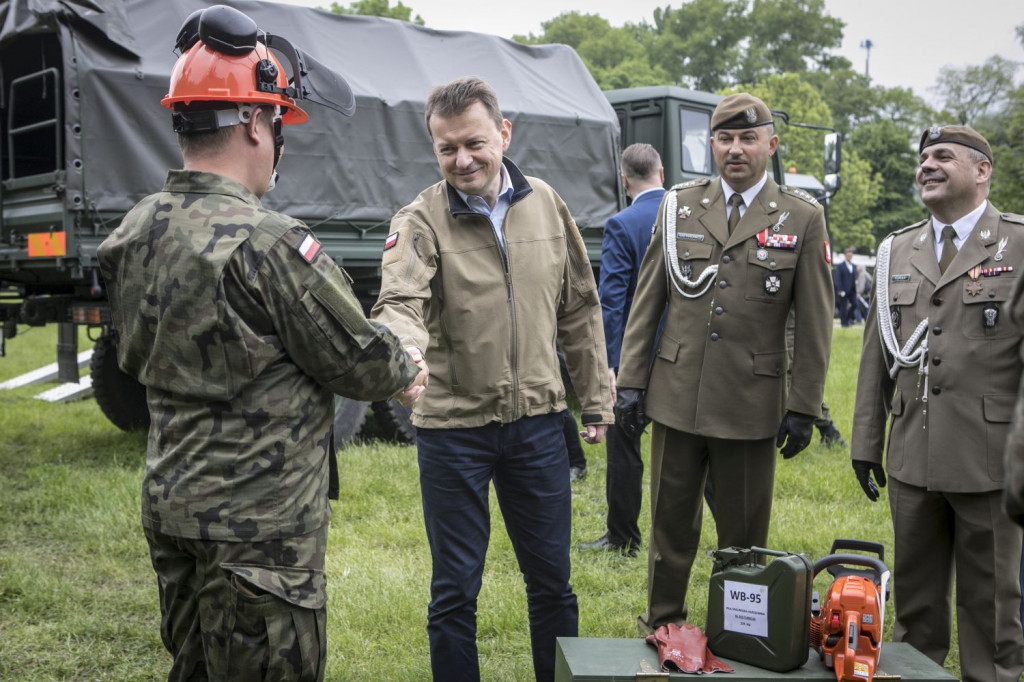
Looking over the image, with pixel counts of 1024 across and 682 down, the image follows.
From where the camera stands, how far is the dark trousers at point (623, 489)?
5246 millimetres

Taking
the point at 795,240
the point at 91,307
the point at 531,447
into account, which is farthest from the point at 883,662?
the point at 91,307

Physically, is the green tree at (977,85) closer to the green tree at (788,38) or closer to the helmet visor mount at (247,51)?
the green tree at (788,38)

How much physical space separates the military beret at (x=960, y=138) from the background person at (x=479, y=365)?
4.76 feet

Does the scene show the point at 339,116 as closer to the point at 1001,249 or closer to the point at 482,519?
the point at 482,519

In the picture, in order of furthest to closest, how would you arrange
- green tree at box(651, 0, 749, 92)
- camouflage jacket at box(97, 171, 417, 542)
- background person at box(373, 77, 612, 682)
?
1. green tree at box(651, 0, 749, 92)
2. background person at box(373, 77, 612, 682)
3. camouflage jacket at box(97, 171, 417, 542)

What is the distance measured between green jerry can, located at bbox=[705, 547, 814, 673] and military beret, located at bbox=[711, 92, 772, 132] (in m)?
1.54

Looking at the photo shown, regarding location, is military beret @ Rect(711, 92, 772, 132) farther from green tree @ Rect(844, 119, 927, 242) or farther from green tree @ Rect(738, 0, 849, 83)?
green tree @ Rect(738, 0, 849, 83)

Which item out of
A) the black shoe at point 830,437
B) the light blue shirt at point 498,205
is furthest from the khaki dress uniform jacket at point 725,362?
the black shoe at point 830,437

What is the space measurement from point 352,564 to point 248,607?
117 inches

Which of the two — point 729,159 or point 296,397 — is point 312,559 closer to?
point 296,397

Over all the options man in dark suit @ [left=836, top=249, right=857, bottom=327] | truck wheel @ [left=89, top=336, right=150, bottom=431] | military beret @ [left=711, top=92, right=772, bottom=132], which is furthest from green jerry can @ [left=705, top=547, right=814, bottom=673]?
man in dark suit @ [left=836, top=249, right=857, bottom=327]

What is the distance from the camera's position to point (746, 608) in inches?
114

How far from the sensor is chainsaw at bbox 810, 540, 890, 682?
2.75 m

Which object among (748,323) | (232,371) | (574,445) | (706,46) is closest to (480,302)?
(232,371)
